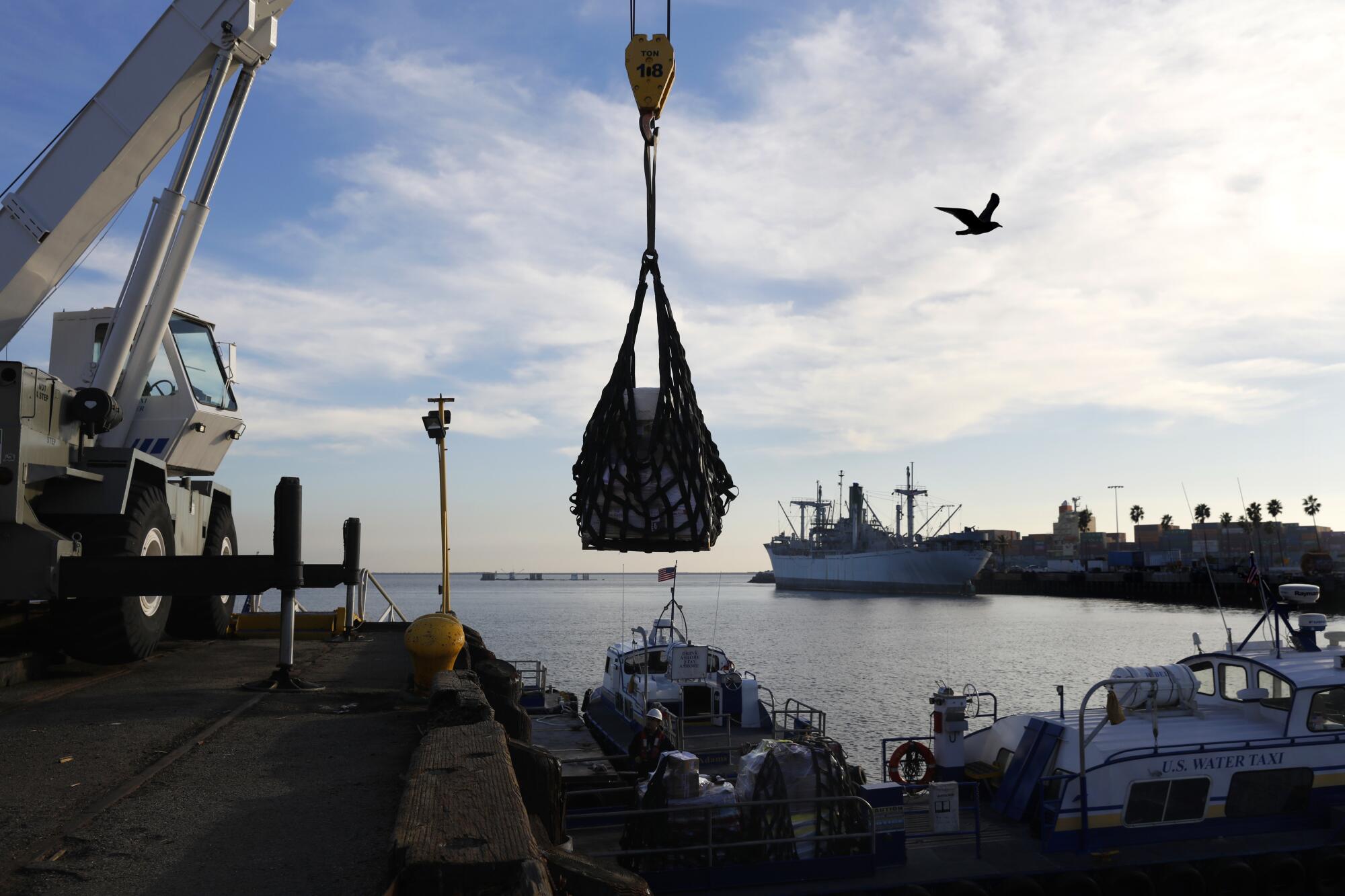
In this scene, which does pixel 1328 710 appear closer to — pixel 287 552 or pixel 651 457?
pixel 651 457

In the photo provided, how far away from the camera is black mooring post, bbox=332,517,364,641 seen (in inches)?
581

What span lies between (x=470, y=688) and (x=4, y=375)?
6.74m

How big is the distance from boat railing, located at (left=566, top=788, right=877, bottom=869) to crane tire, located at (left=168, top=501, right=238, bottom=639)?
27.7 feet

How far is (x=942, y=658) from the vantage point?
6669cm

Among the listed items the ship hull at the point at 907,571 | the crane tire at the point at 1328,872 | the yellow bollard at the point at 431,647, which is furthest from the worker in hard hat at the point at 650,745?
the ship hull at the point at 907,571

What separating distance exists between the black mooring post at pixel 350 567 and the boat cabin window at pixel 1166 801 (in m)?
13.1

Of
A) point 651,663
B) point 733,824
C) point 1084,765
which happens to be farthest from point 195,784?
point 651,663

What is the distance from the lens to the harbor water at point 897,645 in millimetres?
46438

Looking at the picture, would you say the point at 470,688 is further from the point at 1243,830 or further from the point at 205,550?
the point at 1243,830

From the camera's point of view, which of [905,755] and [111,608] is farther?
[905,755]

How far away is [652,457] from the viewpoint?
776cm

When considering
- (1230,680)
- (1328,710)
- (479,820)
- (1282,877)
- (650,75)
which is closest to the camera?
(479,820)

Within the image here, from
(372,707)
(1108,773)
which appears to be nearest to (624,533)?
(372,707)

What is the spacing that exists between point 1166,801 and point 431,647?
12.2 metres
